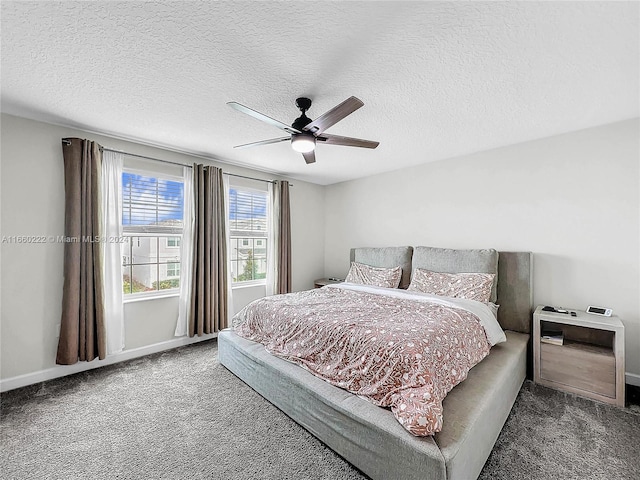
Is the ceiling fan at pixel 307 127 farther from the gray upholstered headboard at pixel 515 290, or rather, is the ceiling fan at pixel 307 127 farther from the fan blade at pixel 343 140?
the gray upholstered headboard at pixel 515 290

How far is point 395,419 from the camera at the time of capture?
1.51 meters

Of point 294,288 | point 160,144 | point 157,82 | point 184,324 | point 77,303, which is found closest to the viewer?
point 157,82

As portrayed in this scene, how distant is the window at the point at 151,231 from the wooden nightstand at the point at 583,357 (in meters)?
4.06

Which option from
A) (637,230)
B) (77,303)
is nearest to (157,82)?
(77,303)

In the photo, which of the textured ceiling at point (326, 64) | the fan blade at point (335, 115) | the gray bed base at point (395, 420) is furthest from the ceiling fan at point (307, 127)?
the gray bed base at point (395, 420)

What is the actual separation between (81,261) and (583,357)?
15.4ft

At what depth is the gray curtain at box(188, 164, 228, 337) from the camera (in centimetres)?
351

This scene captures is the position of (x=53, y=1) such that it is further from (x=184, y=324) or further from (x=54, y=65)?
(x=184, y=324)

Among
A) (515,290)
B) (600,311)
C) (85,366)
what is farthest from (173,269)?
(600,311)

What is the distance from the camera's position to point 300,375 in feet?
6.63

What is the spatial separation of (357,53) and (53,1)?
5.02 feet

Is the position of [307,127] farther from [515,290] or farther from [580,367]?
[580,367]

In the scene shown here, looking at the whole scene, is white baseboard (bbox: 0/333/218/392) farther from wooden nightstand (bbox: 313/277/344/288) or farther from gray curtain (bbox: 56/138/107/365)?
wooden nightstand (bbox: 313/277/344/288)

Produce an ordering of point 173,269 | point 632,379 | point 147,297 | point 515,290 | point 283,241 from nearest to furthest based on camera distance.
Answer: point 632,379
point 515,290
point 147,297
point 173,269
point 283,241
